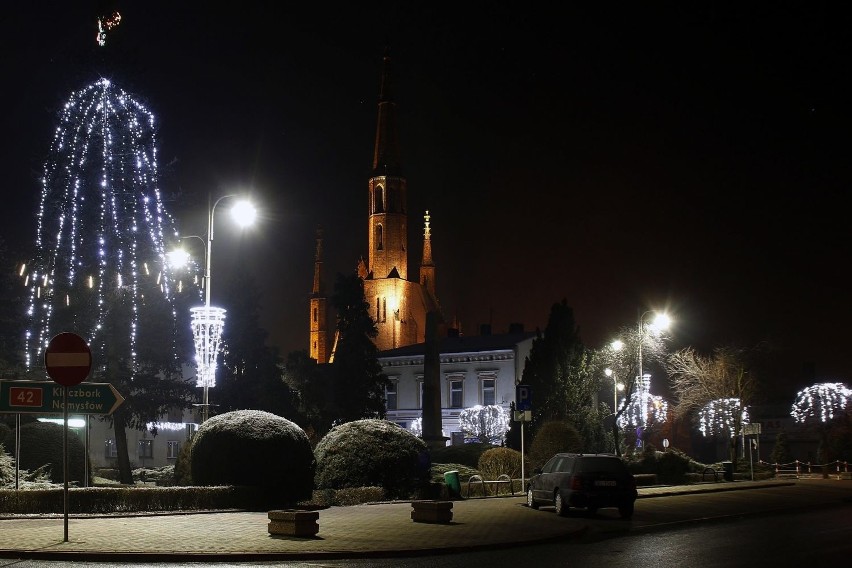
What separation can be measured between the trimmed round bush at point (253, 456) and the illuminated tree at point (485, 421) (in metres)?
42.0

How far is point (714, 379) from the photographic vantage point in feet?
182

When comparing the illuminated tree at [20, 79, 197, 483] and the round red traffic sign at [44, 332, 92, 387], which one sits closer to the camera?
the round red traffic sign at [44, 332, 92, 387]

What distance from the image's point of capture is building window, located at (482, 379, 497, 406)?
73.6m

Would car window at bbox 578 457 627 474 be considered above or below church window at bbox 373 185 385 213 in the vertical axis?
below

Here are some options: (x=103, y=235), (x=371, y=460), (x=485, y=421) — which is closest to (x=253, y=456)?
(x=371, y=460)

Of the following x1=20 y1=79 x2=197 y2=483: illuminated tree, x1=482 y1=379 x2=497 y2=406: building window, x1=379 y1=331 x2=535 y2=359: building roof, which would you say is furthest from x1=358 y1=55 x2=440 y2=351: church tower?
x1=20 y1=79 x2=197 y2=483: illuminated tree

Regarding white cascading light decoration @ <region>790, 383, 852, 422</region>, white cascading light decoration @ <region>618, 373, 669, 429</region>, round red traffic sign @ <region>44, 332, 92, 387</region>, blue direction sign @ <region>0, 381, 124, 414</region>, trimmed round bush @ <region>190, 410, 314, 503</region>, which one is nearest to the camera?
round red traffic sign @ <region>44, 332, 92, 387</region>

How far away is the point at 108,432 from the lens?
6341cm

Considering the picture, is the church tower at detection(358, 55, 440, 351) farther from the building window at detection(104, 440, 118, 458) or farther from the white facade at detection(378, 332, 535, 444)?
the building window at detection(104, 440, 118, 458)

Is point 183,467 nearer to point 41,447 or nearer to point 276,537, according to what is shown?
point 41,447

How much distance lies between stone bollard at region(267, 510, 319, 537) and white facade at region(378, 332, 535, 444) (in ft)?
179

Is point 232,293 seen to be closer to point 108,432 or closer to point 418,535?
point 108,432

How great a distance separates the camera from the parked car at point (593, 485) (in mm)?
22109

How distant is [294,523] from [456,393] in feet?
193
